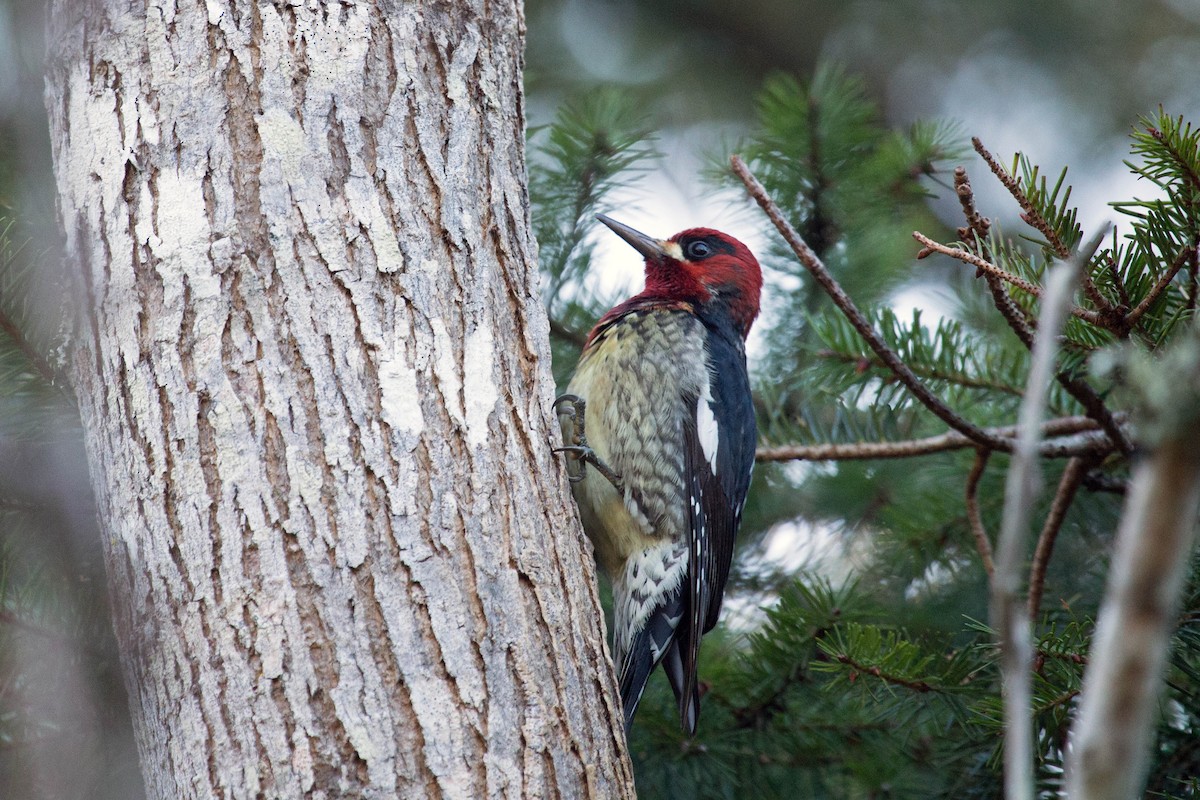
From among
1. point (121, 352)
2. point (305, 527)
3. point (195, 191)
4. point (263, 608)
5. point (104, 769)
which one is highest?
point (195, 191)

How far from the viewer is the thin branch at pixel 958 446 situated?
2.39 m

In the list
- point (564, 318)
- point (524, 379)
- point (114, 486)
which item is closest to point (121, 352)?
point (114, 486)

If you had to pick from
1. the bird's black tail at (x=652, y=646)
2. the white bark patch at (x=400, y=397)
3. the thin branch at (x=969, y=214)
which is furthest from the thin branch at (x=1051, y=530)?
the white bark patch at (x=400, y=397)

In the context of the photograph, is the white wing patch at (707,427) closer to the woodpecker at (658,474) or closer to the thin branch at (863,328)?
the woodpecker at (658,474)

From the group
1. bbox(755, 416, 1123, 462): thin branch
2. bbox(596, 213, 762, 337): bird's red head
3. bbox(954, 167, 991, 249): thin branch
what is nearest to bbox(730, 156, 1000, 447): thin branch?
bbox(755, 416, 1123, 462): thin branch

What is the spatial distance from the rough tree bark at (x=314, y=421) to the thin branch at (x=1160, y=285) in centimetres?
107

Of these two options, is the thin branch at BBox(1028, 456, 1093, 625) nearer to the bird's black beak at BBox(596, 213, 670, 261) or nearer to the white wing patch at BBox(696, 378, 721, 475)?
the white wing patch at BBox(696, 378, 721, 475)

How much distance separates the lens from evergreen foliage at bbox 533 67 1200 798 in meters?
1.85

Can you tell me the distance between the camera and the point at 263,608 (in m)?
1.54

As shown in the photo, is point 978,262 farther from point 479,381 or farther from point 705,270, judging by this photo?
point 705,270

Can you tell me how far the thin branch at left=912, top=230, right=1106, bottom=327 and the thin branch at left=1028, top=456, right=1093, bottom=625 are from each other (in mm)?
647

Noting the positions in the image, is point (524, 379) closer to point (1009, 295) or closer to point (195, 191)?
point (195, 191)

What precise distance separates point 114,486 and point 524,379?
0.73m

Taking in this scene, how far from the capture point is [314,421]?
5.33 ft
